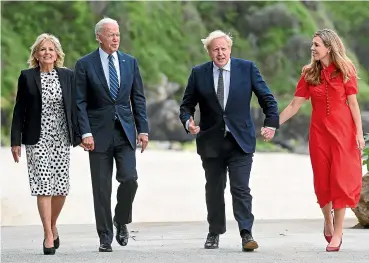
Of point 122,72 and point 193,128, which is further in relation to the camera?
point 122,72

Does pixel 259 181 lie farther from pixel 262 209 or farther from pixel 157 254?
pixel 157 254

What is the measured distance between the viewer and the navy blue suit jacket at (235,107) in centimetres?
905

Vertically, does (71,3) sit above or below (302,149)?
above

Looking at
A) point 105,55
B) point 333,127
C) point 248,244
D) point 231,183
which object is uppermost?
point 105,55

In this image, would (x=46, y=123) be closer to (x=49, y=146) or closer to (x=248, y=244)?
(x=49, y=146)

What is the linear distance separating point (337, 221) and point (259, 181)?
42.9 feet

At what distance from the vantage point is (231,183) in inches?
356

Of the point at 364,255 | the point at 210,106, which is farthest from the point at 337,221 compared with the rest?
the point at 210,106

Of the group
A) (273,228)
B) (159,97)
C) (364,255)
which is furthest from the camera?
(159,97)

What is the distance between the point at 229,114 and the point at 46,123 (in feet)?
4.36

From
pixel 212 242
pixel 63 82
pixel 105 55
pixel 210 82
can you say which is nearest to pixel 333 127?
pixel 210 82

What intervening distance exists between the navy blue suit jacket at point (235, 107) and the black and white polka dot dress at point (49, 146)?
0.91m

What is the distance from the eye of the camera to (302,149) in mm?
30781

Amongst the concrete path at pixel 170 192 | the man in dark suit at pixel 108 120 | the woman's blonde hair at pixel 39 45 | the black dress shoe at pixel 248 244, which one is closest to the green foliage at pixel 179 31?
the concrete path at pixel 170 192
